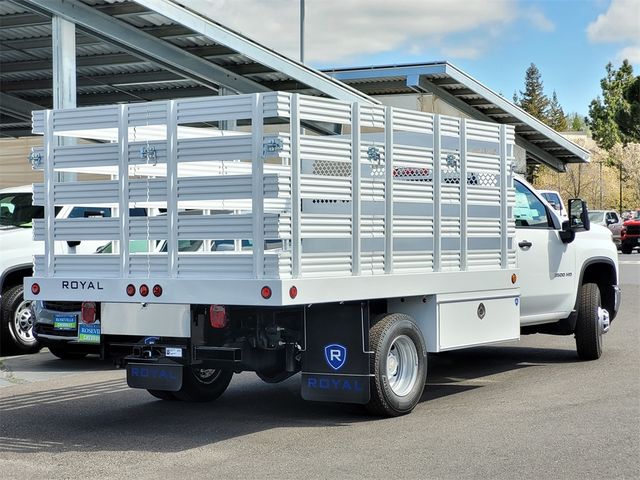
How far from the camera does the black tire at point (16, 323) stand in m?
13.4

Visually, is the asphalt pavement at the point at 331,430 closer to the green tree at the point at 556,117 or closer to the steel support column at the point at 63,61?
the steel support column at the point at 63,61

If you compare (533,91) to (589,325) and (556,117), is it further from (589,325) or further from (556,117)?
(589,325)

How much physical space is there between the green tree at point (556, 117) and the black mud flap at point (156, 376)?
128869mm

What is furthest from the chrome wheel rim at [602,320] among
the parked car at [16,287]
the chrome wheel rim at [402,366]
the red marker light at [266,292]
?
the parked car at [16,287]

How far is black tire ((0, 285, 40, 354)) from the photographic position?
13.4 m

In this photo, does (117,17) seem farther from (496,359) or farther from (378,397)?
(378,397)

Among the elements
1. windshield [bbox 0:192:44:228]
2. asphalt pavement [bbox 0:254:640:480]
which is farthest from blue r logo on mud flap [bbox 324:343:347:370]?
windshield [bbox 0:192:44:228]

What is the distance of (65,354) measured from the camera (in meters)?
13.1

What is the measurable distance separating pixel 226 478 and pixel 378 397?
6.58 ft

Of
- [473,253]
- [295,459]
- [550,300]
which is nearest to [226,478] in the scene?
[295,459]

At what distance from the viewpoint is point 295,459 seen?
23.7 feet

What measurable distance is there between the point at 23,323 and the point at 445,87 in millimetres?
21587

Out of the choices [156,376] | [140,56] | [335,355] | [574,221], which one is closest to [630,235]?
[140,56]

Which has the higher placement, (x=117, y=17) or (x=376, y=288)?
(x=117, y=17)
